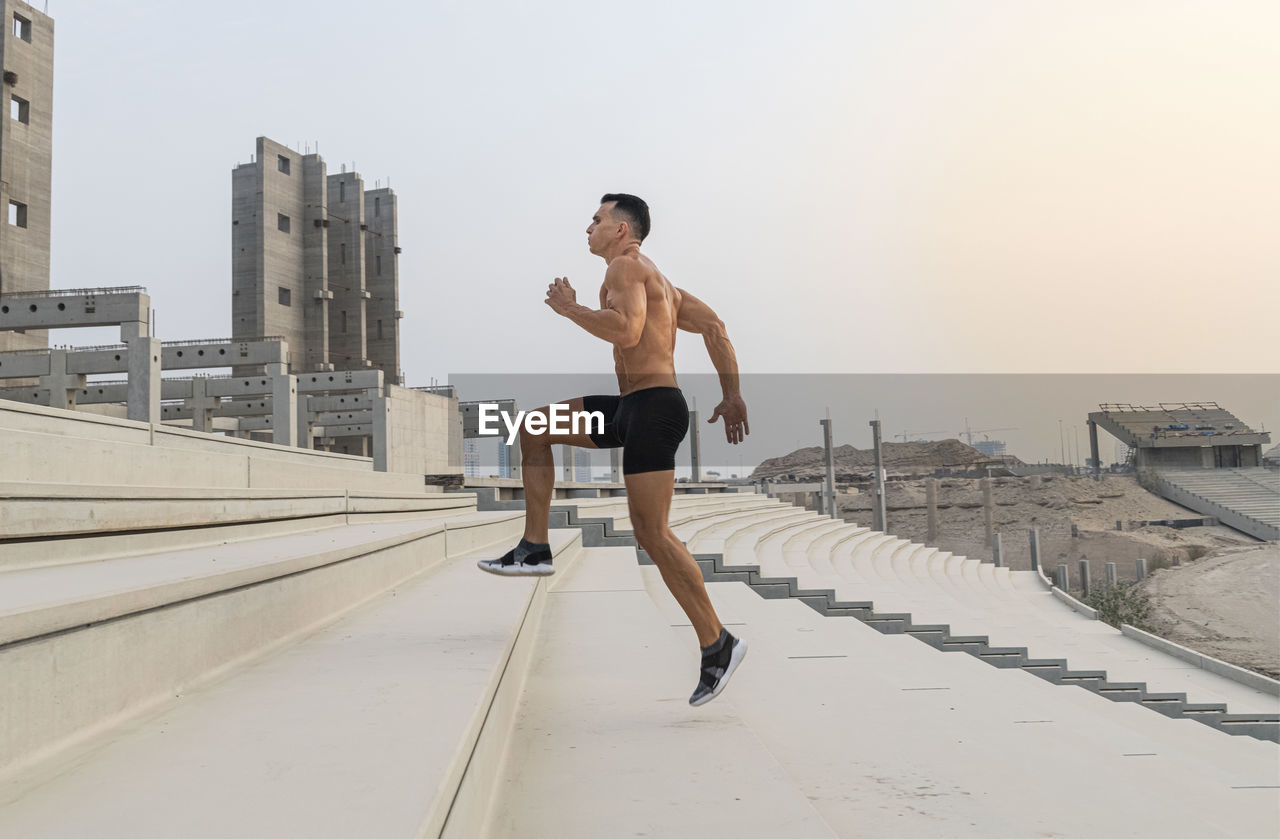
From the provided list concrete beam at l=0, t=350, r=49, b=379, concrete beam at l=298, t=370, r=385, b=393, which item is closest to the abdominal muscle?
concrete beam at l=0, t=350, r=49, b=379

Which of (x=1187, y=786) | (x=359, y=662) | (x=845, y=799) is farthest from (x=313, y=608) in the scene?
(x=1187, y=786)

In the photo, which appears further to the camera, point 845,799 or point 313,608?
point 313,608

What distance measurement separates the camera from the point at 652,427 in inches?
102

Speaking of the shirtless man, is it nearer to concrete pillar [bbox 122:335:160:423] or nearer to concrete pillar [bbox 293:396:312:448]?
concrete pillar [bbox 122:335:160:423]

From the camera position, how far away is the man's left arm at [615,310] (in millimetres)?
2535

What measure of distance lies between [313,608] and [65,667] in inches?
54.6

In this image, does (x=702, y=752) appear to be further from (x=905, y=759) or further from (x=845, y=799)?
(x=905, y=759)

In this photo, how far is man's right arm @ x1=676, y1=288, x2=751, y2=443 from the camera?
9.73ft

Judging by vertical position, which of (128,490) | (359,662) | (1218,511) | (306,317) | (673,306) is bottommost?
(1218,511)

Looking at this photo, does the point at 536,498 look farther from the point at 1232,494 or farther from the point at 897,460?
the point at 897,460

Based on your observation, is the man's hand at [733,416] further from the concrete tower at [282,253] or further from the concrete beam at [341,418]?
the concrete tower at [282,253]

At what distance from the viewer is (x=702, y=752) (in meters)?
2.16

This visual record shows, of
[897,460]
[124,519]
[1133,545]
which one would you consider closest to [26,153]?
[124,519]
